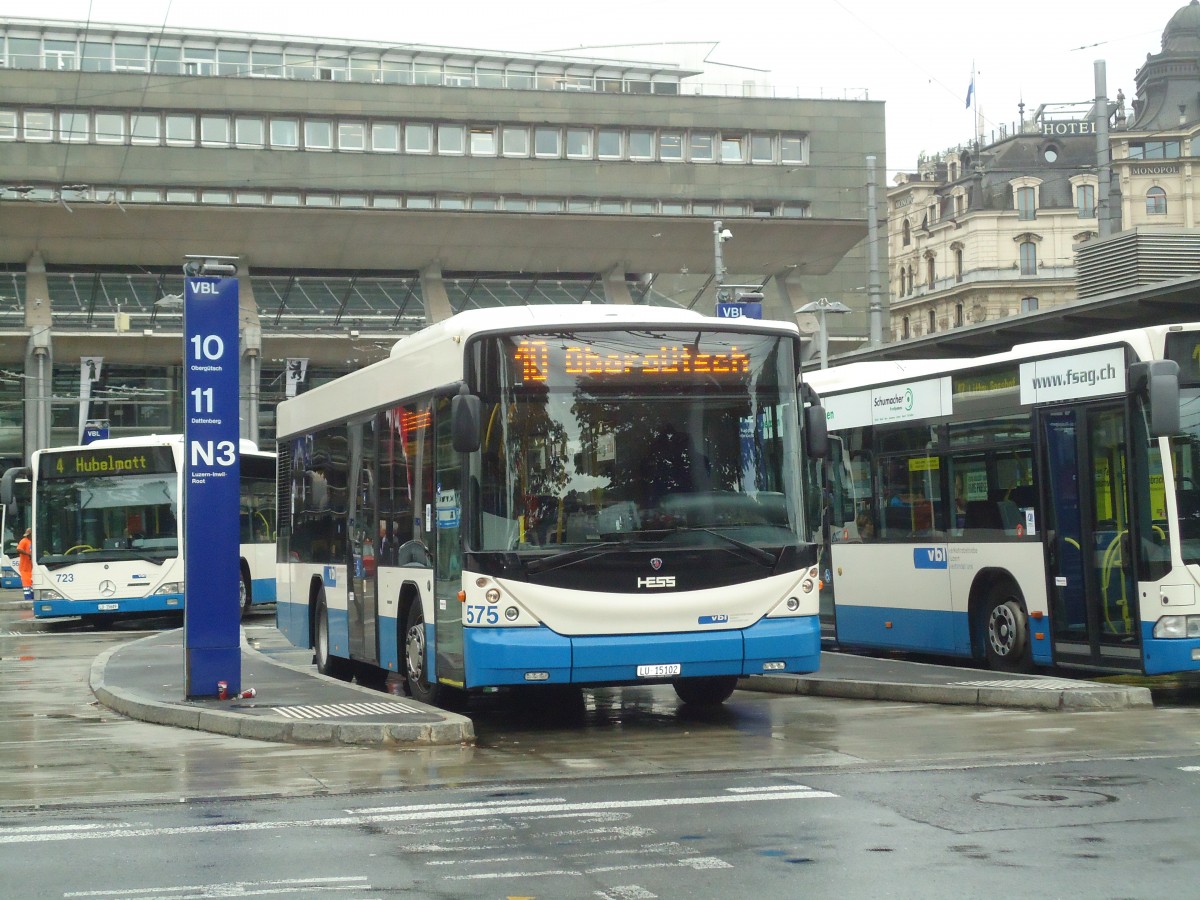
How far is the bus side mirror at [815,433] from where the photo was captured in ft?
40.3

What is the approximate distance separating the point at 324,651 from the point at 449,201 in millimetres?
44509

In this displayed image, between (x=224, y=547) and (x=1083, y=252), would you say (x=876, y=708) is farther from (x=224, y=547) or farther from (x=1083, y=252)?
(x=1083, y=252)

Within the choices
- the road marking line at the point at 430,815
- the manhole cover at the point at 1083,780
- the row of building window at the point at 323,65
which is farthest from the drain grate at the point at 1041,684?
the row of building window at the point at 323,65

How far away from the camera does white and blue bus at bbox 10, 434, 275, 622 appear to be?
92.1 feet

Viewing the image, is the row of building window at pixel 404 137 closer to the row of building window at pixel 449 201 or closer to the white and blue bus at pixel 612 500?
the row of building window at pixel 449 201

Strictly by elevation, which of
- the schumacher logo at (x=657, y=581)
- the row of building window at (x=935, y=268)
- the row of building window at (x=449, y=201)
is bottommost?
the schumacher logo at (x=657, y=581)

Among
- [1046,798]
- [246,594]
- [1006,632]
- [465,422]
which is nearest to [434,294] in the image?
[246,594]

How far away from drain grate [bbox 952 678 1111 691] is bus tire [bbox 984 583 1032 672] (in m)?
1.12

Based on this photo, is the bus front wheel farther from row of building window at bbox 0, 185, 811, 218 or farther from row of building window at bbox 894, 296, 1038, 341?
row of building window at bbox 894, 296, 1038, 341

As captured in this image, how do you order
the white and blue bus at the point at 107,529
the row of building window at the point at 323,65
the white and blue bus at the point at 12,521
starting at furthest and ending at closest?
the row of building window at the point at 323,65 < the white and blue bus at the point at 12,521 < the white and blue bus at the point at 107,529

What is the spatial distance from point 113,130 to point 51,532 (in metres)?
31.9

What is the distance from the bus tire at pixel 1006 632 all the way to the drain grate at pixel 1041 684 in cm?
112

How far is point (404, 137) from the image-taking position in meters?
60.3

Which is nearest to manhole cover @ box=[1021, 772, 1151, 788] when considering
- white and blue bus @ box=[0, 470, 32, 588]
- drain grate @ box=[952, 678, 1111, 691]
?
drain grate @ box=[952, 678, 1111, 691]
